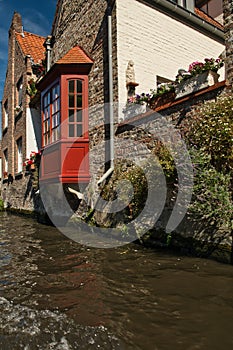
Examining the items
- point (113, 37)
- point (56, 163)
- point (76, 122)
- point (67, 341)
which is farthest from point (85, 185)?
point (67, 341)

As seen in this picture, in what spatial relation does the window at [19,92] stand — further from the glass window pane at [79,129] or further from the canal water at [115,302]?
the canal water at [115,302]

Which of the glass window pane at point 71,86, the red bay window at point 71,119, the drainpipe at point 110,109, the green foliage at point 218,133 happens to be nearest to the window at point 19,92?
the red bay window at point 71,119

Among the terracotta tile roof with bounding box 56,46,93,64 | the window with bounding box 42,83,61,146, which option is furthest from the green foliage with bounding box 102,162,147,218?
the terracotta tile roof with bounding box 56,46,93,64

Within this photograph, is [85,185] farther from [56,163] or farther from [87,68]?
[87,68]

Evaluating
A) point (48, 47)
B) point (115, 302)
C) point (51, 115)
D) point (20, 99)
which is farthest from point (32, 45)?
point (115, 302)

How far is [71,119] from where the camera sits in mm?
8508

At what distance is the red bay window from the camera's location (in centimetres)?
830

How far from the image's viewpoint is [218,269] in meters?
4.28

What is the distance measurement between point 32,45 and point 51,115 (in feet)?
24.2

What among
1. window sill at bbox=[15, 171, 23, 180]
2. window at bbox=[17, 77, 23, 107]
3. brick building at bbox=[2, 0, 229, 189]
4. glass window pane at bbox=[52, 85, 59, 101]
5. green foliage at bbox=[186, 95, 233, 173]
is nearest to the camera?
green foliage at bbox=[186, 95, 233, 173]

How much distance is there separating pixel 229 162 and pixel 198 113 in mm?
1109

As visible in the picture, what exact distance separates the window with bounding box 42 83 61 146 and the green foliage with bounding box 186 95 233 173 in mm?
5005

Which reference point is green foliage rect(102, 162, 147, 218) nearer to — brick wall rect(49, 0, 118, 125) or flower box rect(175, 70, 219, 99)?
flower box rect(175, 70, 219, 99)

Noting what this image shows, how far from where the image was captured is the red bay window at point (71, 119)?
27.2 ft
